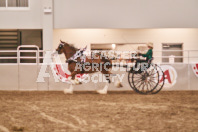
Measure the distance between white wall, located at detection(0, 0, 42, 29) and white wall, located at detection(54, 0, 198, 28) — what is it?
88 centimetres

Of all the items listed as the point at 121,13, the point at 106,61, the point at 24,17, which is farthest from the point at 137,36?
the point at 106,61

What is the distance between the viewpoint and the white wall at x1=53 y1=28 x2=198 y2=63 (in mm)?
17922

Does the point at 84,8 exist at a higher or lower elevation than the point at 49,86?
higher

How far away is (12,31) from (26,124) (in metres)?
11.3

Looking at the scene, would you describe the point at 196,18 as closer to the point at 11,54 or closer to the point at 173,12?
the point at 173,12

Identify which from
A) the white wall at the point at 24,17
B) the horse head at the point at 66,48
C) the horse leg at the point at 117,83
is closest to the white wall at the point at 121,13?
the white wall at the point at 24,17

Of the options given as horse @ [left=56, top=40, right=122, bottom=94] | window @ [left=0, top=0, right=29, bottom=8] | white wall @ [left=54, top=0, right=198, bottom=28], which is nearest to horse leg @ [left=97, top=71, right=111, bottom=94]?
horse @ [left=56, top=40, right=122, bottom=94]

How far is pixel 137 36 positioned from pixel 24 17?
569 centimetres

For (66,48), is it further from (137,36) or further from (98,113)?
(137,36)

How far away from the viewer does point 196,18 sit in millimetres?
16094

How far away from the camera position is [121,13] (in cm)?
1583

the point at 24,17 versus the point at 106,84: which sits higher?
the point at 24,17

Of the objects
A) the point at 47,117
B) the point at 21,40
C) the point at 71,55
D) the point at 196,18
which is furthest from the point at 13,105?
the point at 196,18

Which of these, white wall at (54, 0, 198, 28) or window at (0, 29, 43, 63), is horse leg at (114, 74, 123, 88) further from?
window at (0, 29, 43, 63)
